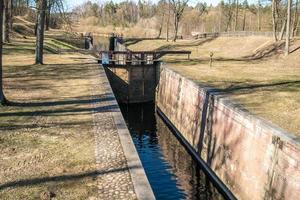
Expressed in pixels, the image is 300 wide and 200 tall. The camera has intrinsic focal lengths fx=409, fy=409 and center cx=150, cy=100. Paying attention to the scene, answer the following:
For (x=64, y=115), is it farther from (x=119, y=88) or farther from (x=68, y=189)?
(x=119, y=88)

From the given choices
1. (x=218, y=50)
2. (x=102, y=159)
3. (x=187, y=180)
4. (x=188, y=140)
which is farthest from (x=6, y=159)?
(x=218, y=50)

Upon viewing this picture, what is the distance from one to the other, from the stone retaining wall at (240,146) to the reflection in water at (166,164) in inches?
28.5

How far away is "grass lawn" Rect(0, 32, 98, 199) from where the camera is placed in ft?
29.8

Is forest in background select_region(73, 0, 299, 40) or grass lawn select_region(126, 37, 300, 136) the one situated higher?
forest in background select_region(73, 0, 299, 40)

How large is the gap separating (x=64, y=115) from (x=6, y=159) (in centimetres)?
460

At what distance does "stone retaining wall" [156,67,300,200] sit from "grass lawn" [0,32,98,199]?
5.12 metres

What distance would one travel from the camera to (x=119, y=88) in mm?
32469

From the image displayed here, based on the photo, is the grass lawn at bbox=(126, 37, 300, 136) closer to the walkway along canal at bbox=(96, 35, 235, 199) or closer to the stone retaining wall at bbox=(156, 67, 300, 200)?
the stone retaining wall at bbox=(156, 67, 300, 200)

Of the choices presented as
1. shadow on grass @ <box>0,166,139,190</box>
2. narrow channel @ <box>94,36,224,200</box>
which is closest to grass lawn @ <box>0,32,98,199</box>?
shadow on grass @ <box>0,166,139,190</box>

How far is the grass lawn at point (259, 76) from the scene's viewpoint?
16125 millimetres

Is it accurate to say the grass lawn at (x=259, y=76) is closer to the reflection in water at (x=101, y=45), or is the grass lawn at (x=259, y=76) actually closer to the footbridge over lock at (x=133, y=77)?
the footbridge over lock at (x=133, y=77)

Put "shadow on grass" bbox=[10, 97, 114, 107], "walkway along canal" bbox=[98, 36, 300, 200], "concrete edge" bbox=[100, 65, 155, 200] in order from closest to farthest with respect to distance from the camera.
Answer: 1. "concrete edge" bbox=[100, 65, 155, 200]
2. "walkway along canal" bbox=[98, 36, 300, 200]
3. "shadow on grass" bbox=[10, 97, 114, 107]

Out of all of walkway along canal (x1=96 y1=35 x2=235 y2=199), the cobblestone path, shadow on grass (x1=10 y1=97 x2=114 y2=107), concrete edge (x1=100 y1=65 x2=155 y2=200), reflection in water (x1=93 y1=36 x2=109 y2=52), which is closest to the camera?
concrete edge (x1=100 y1=65 x2=155 y2=200)

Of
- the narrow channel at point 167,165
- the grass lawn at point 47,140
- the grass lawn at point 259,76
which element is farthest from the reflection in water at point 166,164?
the grass lawn at point 47,140
